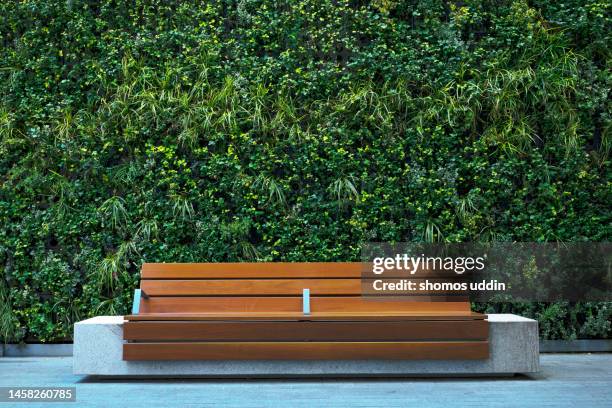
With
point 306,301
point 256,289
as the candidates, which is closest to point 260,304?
point 256,289

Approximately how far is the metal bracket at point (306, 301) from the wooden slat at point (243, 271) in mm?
192

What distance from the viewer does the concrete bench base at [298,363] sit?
5426 mm

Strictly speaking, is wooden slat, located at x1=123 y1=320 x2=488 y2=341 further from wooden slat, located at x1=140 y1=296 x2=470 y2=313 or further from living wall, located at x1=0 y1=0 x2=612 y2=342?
living wall, located at x1=0 y1=0 x2=612 y2=342

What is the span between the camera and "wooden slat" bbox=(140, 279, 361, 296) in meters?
5.95

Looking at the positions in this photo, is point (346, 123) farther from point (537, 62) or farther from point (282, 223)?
point (537, 62)

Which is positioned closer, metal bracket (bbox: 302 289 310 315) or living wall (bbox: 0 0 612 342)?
metal bracket (bbox: 302 289 310 315)

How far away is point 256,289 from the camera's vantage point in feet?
19.6

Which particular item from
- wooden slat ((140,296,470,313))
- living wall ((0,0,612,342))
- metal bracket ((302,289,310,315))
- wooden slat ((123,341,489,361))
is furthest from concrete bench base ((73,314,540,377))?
living wall ((0,0,612,342))

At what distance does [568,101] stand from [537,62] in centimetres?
50

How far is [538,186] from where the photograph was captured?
7.17 metres

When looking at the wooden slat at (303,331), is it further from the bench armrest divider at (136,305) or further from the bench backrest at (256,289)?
the bench backrest at (256,289)

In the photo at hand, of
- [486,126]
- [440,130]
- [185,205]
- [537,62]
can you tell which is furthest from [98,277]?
[537,62]

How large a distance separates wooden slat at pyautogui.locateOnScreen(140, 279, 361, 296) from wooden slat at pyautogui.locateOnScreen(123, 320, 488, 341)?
57 cm

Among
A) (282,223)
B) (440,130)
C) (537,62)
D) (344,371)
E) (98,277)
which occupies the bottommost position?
(344,371)
